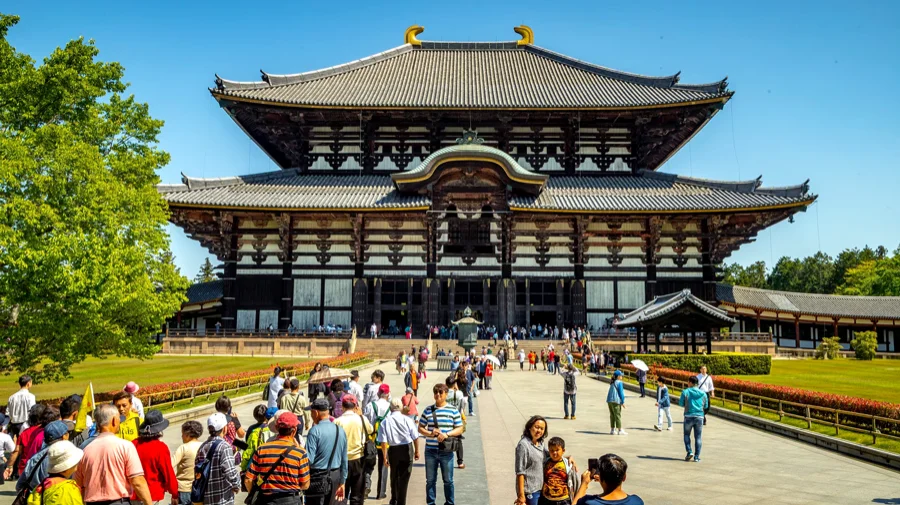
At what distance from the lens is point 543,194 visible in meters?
45.8

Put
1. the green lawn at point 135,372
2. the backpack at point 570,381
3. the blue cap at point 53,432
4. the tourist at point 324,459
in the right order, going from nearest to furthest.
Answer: the tourist at point 324,459, the blue cap at point 53,432, the backpack at point 570,381, the green lawn at point 135,372

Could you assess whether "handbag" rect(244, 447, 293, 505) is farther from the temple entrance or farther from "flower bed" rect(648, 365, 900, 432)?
the temple entrance

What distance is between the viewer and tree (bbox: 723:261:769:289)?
108544mm

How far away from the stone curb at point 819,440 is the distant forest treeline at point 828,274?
72869mm

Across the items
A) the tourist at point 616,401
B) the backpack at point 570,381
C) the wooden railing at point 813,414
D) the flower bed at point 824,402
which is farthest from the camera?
the backpack at point 570,381

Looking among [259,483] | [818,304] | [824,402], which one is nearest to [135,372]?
[259,483]

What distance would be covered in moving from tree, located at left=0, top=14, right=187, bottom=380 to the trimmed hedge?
21089 mm

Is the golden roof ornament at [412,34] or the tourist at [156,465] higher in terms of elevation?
the golden roof ornament at [412,34]

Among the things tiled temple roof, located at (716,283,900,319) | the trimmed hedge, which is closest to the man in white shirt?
the trimmed hedge

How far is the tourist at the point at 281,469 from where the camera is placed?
702 centimetres

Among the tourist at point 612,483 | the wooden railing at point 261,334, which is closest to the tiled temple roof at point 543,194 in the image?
the wooden railing at point 261,334

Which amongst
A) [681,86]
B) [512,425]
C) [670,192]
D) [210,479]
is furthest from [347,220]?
[210,479]

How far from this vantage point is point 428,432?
9766mm

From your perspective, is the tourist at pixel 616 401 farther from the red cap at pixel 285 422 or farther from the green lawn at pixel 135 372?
the green lawn at pixel 135 372
